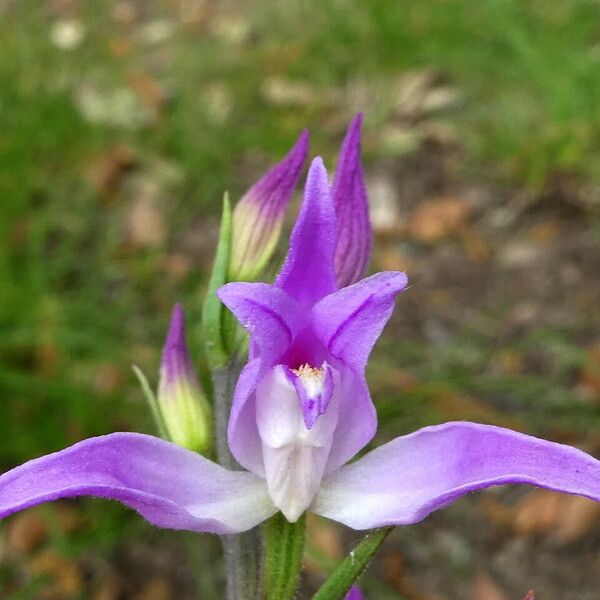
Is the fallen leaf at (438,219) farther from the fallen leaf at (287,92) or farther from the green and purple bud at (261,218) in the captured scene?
the green and purple bud at (261,218)

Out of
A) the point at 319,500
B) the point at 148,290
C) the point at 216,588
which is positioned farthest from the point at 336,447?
the point at 148,290

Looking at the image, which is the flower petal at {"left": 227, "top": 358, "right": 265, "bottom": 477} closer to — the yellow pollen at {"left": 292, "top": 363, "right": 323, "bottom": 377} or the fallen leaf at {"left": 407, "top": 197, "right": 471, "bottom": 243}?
the yellow pollen at {"left": 292, "top": 363, "right": 323, "bottom": 377}

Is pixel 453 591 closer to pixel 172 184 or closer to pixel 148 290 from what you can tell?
pixel 148 290

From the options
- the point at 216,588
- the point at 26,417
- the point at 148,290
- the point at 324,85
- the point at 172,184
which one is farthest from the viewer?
the point at 324,85

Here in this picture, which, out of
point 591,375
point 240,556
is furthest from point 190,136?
point 240,556

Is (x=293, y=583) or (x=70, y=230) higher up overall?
(x=293, y=583)

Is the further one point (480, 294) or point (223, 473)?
point (480, 294)
